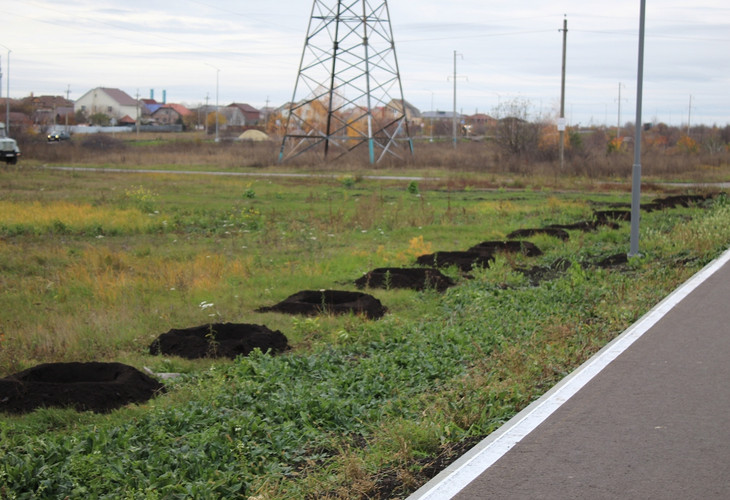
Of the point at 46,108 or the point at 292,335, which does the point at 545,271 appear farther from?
the point at 46,108

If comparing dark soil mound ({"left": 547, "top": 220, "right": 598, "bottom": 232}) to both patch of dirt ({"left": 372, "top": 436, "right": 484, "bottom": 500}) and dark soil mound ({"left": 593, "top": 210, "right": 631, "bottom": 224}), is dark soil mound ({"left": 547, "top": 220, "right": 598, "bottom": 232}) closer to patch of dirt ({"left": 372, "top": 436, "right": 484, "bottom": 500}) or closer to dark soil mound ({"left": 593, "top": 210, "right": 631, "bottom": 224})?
dark soil mound ({"left": 593, "top": 210, "right": 631, "bottom": 224})

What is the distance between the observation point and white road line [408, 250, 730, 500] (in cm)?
466

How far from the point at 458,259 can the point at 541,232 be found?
177 inches

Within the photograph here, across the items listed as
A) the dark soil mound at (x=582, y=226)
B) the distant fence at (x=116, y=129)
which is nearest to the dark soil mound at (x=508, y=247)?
the dark soil mound at (x=582, y=226)

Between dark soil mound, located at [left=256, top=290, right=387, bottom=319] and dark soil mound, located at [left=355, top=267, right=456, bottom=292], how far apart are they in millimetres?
835

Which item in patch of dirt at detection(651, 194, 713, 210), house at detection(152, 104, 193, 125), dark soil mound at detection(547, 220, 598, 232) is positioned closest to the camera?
dark soil mound at detection(547, 220, 598, 232)

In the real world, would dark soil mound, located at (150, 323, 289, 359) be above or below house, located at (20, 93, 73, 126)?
below

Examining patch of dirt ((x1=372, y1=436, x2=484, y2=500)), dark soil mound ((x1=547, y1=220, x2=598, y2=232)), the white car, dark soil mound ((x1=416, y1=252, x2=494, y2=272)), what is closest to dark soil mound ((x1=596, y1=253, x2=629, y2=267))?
dark soil mound ((x1=416, y1=252, x2=494, y2=272))

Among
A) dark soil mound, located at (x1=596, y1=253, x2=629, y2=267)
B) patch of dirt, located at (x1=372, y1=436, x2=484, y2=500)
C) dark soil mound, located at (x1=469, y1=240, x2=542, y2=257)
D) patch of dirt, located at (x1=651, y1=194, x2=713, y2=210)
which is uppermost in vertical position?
patch of dirt, located at (x1=651, y1=194, x2=713, y2=210)

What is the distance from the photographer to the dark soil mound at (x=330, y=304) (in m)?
10.2

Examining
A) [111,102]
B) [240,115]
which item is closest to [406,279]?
[240,115]

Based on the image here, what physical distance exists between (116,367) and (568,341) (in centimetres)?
464

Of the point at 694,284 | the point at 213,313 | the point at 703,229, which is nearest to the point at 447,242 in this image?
the point at 703,229

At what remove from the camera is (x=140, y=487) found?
479 centimetres
